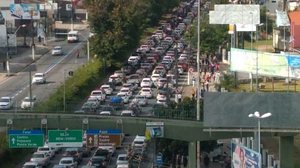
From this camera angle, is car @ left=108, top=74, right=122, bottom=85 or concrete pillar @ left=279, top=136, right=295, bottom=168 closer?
concrete pillar @ left=279, top=136, right=295, bottom=168

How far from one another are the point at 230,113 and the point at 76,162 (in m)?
11.0

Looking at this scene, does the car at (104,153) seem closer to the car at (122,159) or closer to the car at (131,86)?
the car at (122,159)

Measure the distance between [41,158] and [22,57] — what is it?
34401 mm

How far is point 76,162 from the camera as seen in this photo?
38.3 metres

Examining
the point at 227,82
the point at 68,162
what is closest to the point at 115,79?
the point at 227,82

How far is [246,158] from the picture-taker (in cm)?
2661

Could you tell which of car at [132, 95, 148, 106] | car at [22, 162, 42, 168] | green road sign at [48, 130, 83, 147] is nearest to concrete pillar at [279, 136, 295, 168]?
green road sign at [48, 130, 83, 147]

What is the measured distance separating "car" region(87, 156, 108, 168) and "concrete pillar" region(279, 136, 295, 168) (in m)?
10.3

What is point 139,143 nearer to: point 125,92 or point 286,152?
point 286,152

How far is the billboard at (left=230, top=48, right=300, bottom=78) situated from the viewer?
49.3 meters

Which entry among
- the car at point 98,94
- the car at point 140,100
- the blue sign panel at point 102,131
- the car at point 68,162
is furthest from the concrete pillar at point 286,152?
the car at point 98,94

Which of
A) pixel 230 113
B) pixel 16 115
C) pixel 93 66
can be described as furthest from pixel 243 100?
pixel 93 66

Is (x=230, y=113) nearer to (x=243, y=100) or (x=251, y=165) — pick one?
(x=243, y=100)

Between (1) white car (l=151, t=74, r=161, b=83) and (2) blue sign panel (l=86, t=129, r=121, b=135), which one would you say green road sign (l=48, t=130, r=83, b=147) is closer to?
(2) blue sign panel (l=86, t=129, r=121, b=135)
